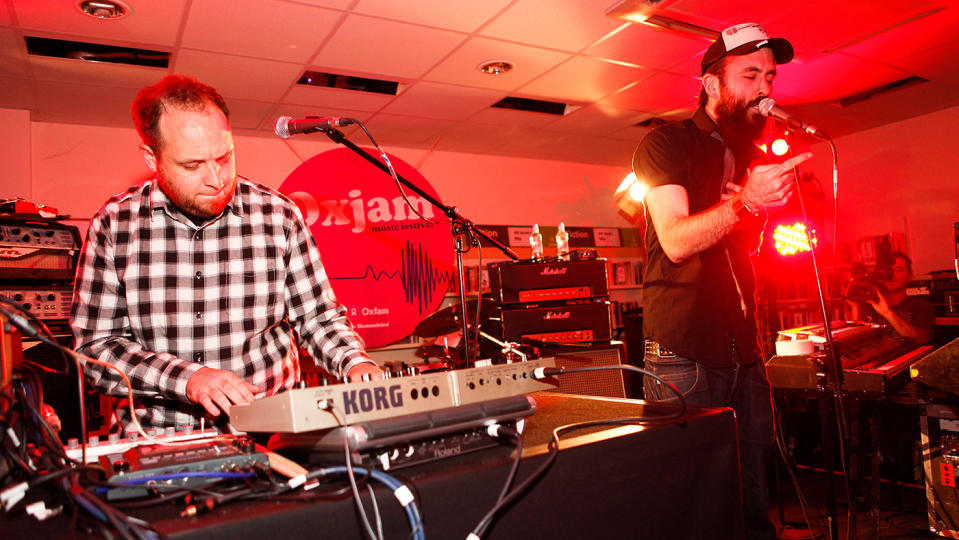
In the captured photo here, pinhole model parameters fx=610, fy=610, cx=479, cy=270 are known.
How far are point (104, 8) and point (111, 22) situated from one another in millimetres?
150

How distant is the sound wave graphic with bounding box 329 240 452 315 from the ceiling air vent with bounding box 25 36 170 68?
2.04m

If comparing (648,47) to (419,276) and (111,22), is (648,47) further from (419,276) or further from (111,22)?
(111,22)

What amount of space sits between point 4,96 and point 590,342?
13.5 feet

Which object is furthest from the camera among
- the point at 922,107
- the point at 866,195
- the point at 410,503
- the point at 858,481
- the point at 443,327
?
the point at 866,195

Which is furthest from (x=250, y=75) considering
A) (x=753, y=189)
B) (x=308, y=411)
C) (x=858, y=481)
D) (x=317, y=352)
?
(x=858, y=481)

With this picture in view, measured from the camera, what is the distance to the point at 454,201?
5938 mm

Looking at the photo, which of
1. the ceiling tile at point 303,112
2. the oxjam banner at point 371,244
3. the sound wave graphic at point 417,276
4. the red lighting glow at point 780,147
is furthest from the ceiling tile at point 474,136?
the red lighting glow at point 780,147

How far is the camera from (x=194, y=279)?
5.20 ft

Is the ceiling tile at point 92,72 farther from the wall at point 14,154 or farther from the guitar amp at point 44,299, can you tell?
the guitar amp at point 44,299

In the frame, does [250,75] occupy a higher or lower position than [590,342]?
higher

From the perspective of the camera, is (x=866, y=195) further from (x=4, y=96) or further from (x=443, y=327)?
(x=4, y=96)

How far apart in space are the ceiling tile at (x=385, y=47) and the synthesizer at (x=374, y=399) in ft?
9.73

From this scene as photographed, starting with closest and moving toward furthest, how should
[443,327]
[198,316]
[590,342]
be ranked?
[198,316]
[590,342]
[443,327]

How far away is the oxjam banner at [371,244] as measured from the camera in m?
4.76
